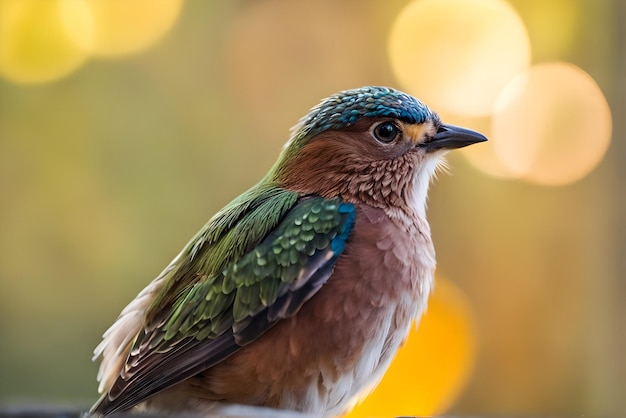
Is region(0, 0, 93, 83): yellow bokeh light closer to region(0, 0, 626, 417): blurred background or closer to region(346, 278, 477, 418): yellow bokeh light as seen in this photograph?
region(0, 0, 626, 417): blurred background

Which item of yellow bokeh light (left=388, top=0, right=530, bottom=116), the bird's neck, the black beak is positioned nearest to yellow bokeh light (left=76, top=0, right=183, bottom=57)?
yellow bokeh light (left=388, top=0, right=530, bottom=116)

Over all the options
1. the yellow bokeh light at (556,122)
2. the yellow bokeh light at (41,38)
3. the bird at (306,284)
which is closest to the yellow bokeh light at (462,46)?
the yellow bokeh light at (556,122)

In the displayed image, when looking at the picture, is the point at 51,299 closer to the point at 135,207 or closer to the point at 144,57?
the point at 135,207

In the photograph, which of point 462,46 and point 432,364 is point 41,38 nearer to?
point 462,46

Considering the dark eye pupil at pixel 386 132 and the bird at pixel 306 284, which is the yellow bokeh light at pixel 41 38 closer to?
the bird at pixel 306 284

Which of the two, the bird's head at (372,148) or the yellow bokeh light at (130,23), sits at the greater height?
the yellow bokeh light at (130,23)

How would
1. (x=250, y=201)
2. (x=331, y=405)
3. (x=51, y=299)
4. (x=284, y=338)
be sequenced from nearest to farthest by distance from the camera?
(x=284, y=338), (x=331, y=405), (x=250, y=201), (x=51, y=299)

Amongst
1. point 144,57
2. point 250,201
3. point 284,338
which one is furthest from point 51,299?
point 284,338
